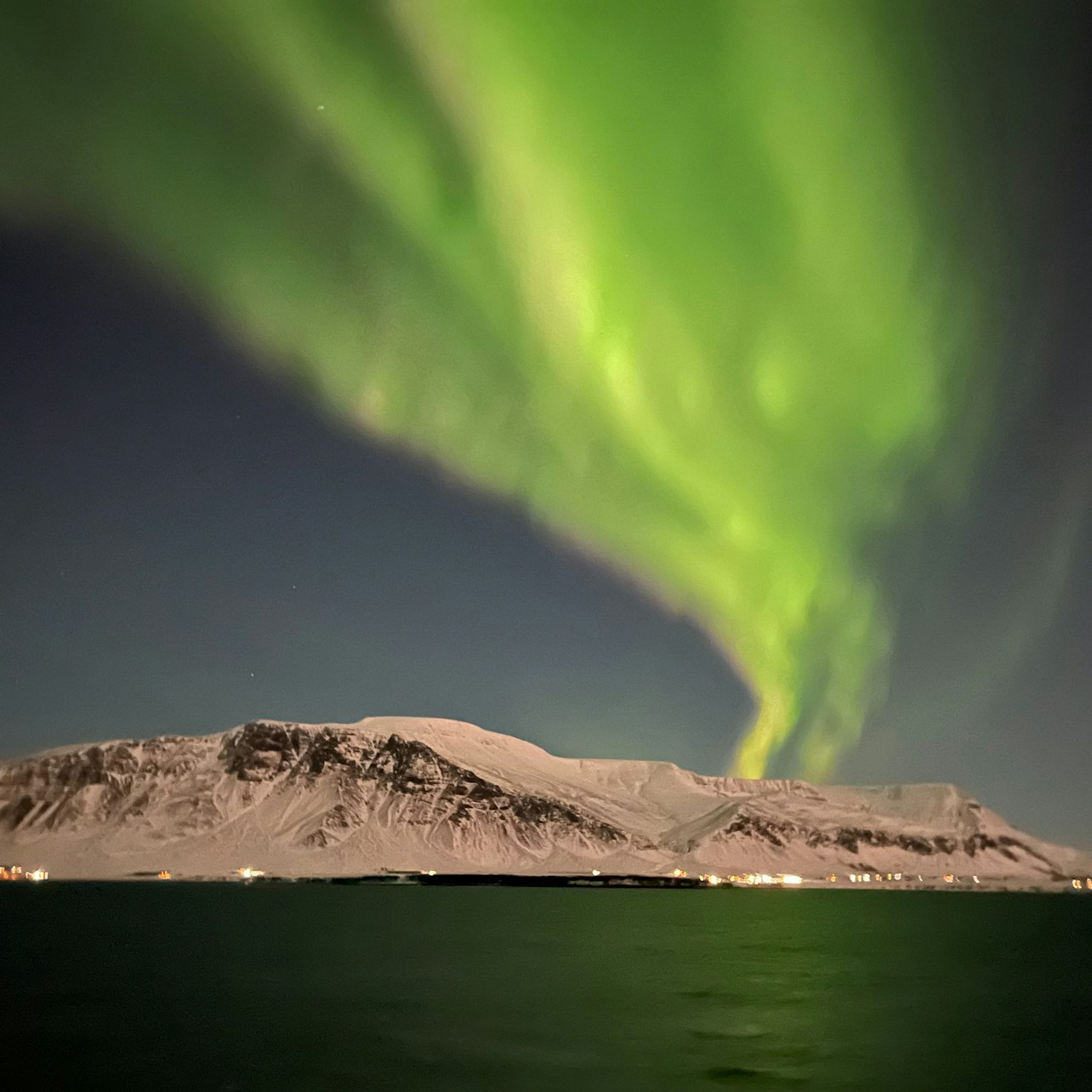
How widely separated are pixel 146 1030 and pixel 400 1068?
1736 cm

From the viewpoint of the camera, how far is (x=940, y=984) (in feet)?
287

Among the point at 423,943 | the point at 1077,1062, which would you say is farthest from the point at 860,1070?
the point at 423,943

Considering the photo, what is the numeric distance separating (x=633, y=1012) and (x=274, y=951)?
52.1 meters

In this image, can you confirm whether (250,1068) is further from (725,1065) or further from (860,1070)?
(860,1070)

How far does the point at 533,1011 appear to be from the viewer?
67750mm

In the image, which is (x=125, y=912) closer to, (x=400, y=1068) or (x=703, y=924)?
(x=703, y=924)

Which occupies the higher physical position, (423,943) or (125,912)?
(125,912)

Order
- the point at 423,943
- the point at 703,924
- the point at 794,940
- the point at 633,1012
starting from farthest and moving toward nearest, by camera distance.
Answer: the point at 703,924 < the point at 794,940 < the point at 423,943 < the point at 633,1012

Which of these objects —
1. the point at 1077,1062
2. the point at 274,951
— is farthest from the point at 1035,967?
the point at 274,951

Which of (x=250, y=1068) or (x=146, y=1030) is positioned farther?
(x=146, y=1030)

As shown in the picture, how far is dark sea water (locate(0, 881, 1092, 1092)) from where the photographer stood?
49.1 m

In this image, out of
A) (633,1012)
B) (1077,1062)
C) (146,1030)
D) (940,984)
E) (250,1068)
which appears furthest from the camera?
(940,984)

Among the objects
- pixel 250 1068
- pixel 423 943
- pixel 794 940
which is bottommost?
pixel 250 1068

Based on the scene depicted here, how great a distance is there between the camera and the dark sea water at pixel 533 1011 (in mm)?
49125
